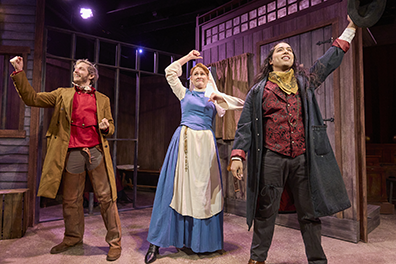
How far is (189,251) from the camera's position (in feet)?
8.16

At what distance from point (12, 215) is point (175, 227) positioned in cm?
182

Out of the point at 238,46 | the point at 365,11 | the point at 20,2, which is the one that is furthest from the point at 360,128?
the point at 20,2

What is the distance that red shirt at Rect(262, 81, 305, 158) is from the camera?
183 centimetres

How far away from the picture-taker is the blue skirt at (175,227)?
7.48ft

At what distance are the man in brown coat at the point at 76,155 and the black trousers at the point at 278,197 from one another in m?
1.28

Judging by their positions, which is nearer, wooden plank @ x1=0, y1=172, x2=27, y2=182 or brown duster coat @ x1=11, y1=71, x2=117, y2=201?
brown duster coat @ x1=11, y1=71, x2=117, y2=201

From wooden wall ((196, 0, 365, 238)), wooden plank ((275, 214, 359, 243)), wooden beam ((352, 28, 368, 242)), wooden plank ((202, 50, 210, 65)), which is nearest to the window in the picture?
wooden plank ((202, 50, 210, 65))

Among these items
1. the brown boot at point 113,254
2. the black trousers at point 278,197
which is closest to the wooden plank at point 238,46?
the black trousers at point 278,197

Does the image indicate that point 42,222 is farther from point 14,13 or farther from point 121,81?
point 121,81

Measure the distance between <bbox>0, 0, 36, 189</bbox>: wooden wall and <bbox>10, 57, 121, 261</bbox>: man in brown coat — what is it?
1132mm

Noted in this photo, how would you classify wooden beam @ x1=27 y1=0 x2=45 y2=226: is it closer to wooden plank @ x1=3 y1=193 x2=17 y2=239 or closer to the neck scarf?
wooden plank @ x1=3 y1=193 x2=17 y2=239

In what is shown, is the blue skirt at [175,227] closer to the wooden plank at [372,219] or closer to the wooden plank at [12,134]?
the wooden plank at [372,219]

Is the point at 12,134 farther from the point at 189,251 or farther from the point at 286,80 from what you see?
the point at 286,80

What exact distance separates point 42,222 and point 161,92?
4327 mm
